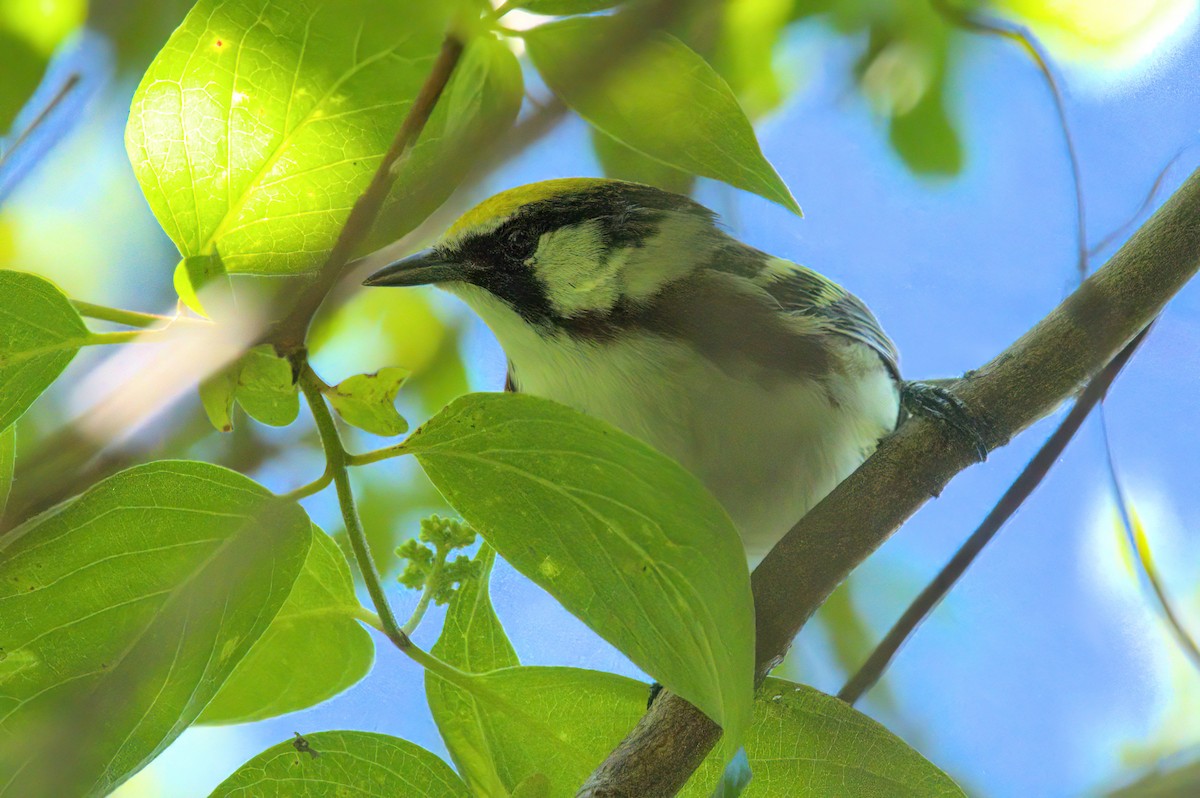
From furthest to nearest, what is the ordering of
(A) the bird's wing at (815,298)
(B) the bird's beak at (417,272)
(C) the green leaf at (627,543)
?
(A) the bird's wing at (815,298) → (B) the bird's beak at (417,272) → (C) the green leaf at (627,543)

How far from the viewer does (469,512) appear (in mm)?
294

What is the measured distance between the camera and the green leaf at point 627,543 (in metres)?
Result: 0.27

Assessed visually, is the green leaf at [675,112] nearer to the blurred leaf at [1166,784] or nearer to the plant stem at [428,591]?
the plant stem at [428,591]

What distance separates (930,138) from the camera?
48 cm

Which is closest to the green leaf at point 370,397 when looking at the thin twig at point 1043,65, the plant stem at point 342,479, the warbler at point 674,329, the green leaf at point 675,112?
the plant stem at point 342,479

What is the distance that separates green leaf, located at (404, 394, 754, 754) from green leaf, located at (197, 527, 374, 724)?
13 cm

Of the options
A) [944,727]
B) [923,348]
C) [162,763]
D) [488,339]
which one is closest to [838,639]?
[944,727]

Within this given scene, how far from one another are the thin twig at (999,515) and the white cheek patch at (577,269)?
24cm

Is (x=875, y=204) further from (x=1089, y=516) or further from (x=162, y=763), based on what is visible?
(x=162, y=763)

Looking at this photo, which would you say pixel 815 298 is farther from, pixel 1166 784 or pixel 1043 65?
pixel 1166 784

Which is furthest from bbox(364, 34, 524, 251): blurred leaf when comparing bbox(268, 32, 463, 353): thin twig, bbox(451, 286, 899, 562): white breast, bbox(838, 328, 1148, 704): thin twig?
bbox(838, 328, 1148, 704): thin twig

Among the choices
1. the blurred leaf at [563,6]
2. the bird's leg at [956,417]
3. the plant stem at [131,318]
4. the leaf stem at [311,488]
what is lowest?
the leaf stem at [311,488]

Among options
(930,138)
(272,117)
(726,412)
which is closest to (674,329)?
(726,412)

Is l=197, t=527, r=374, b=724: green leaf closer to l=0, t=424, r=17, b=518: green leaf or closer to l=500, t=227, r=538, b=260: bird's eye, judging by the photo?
l=0, t=424, r=17, b=518: green leaf
